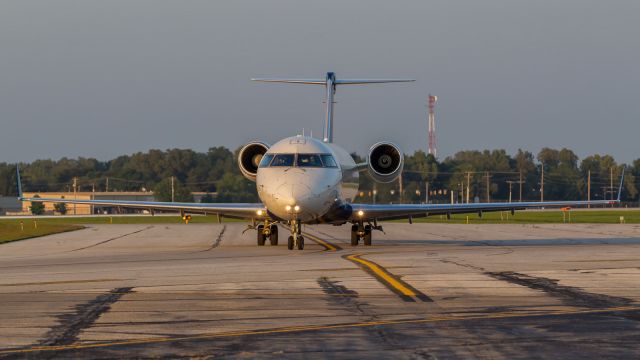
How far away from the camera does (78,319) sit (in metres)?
10.9

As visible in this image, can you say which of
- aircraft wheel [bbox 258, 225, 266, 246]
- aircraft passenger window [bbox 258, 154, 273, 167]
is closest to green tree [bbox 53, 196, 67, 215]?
aircraft wheel [bbox 258, 225, 266, 246]

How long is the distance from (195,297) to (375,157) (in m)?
18.4

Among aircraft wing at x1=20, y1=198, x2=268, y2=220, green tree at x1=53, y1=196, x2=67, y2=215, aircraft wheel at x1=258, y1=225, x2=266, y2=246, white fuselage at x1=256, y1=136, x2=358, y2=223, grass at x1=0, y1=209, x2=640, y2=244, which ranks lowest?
green tree at x1=53, y1=196, x2=67, y2=215

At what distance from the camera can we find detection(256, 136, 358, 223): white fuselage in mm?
25203

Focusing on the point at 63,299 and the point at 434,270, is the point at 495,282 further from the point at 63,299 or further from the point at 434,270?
the point at 63,299

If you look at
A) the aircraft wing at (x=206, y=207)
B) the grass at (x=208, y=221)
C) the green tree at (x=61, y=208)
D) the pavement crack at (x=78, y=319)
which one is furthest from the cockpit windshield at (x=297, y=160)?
the green tree at (x=61, y=208)

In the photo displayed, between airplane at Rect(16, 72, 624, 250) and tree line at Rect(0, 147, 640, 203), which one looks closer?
airplane at Rect(16, 72, 624, 250)

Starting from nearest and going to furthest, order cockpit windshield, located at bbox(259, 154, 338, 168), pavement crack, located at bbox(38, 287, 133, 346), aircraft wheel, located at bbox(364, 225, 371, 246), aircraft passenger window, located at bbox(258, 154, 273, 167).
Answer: pavement crack, located at bbox(38, 287, 133, 346) → cockpit windshield, located at bbox(259, 154, 338, 168) → aircraft passenger window, located at bbox(258, 154, 273, 167) → aircraft wheel, located at bbox(364, 225, 371, 246)

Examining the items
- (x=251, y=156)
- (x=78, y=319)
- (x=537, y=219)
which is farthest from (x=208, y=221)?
(x=78, y=319)

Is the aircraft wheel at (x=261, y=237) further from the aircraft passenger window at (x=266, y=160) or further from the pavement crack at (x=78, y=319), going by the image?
the pavement crack at (x=78, y=319)

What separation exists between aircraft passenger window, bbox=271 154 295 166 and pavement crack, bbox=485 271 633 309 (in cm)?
1069

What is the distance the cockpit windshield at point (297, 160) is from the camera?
26.4 metres

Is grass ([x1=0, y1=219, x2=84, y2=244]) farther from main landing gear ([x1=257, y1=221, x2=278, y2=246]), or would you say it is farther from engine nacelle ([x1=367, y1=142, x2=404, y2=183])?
engine nacelle ([x1=367, y1=142, x2=404, y2=183])

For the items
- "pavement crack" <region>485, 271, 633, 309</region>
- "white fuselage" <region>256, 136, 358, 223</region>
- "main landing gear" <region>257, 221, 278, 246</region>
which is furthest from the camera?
"main landing gear" <region>257, 221, 278, 246</region>
